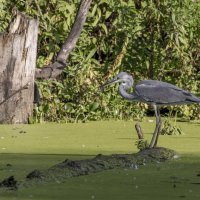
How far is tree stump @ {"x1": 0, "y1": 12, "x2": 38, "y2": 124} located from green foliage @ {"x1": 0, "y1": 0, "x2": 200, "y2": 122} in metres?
0.58

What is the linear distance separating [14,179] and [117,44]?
18.8 feet

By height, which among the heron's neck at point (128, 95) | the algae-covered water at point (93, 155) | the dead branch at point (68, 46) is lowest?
the algae-covered water at point (93, 155)

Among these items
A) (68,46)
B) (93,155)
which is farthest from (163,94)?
(68,46)

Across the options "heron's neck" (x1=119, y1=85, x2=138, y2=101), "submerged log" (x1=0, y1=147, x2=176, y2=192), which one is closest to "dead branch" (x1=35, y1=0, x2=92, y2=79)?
"heron's neck" (x1=119, y1=85, x2=138, y2=101)

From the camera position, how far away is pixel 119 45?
35.7ft

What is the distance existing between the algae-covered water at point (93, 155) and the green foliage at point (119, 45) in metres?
0.71

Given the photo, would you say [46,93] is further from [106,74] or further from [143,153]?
[143,153]

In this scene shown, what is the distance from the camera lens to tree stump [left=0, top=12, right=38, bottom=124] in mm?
9312

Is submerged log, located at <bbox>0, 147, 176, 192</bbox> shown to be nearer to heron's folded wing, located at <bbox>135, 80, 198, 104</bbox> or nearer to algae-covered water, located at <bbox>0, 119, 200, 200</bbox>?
algae-covered water, located at <bbox>0, 119, 200, 200</bbox>

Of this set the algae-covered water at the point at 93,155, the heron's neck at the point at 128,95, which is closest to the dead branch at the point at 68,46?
the algae-covered water at the point at 93,155

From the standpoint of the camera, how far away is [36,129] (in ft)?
28.4

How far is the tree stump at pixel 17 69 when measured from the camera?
931 centimetres

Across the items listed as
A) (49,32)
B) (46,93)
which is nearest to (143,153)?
(46,93)

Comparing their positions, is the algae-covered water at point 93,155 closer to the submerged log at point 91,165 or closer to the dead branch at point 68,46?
the submerged log at point 91,165
